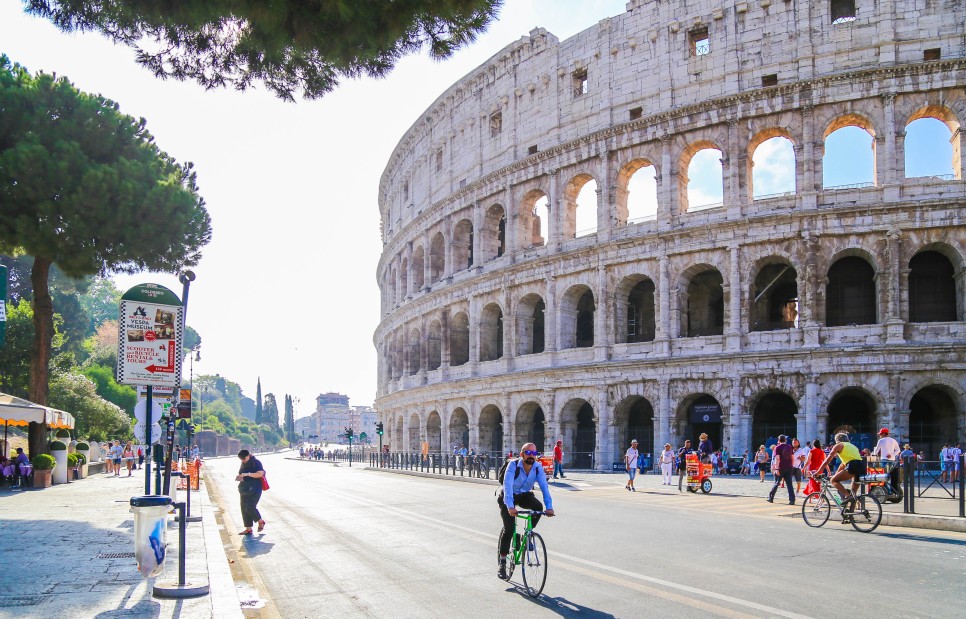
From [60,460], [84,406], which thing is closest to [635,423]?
[60,460]

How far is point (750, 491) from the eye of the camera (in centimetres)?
2248

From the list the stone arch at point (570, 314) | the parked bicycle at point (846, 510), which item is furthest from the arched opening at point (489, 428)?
the parked bicycle at point (846, 510)

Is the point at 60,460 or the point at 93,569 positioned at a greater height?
the point at 93,569

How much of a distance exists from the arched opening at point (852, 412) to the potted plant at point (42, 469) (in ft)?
87.8

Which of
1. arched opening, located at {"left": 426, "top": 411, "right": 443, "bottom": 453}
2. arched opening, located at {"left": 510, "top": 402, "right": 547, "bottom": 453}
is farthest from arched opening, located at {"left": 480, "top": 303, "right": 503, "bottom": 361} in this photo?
arched opening, located at {"left": 426, "top": 411, "right": 443, "bottom": 453}

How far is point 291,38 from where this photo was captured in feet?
35.8

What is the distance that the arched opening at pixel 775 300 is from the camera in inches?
1316

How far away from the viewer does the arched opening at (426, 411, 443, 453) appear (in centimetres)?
4619

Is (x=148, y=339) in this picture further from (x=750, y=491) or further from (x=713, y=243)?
(x=713, y=243)

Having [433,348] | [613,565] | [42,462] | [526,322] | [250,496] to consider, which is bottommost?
[42,462]

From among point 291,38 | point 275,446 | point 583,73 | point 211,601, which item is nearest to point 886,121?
point 583,73

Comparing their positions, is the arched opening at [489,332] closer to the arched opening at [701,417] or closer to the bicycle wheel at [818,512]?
the arched opening at [701,417]

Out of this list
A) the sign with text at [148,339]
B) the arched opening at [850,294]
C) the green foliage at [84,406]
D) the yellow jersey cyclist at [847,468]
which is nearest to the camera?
the sign with text at [148,339]

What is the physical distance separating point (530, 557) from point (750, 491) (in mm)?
15701
